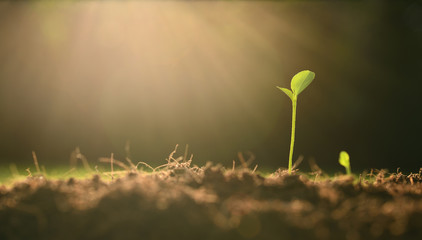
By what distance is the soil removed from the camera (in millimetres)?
953

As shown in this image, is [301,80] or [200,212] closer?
[200,212]

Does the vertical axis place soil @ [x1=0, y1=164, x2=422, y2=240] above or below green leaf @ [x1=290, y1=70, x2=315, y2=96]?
below

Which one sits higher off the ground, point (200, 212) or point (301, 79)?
point (301, 79)

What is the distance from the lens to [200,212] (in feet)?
3.31

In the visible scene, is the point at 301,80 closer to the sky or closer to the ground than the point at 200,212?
closer to the sky

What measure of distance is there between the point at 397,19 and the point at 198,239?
5.31m

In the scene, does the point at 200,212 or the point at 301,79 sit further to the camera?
the point at 301,79

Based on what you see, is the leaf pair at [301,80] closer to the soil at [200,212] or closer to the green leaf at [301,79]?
the green leaf at [301,79]

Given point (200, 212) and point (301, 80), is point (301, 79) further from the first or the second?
point (200, 212)

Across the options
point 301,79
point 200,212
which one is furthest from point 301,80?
point 200,212

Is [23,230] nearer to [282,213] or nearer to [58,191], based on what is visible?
[58,191]

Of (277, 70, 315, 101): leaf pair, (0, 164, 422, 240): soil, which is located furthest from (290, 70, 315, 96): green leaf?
(0, 164, 422, 240): soil

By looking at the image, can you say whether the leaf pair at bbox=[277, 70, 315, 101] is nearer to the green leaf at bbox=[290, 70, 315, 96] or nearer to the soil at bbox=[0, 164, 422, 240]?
the green leaf at bbox=[290, 70, 315, 96]

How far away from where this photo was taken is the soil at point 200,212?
0.95 metres
